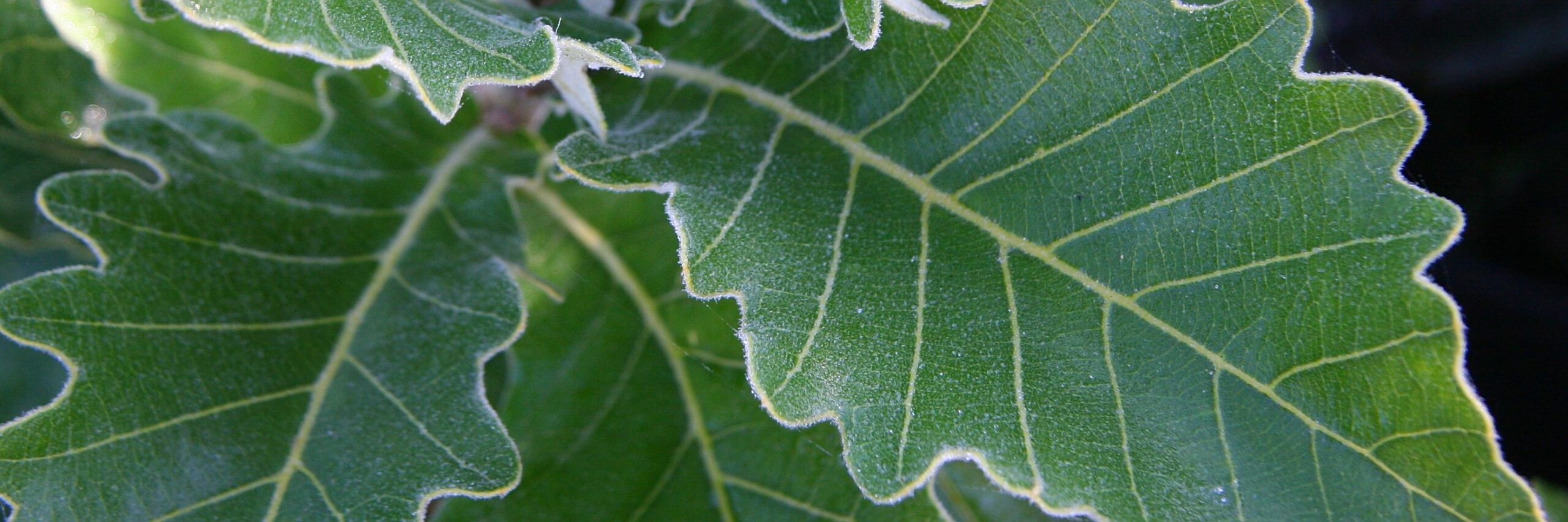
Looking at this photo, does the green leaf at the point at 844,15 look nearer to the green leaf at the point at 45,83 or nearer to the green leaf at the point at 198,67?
the green leaf at the point at 198,67

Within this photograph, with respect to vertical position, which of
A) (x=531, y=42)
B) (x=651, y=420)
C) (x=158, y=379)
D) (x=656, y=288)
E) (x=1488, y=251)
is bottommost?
(x=158, y=379)

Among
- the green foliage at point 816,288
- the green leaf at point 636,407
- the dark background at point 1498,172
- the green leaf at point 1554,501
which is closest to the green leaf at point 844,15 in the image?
the green foliage at point 816,288

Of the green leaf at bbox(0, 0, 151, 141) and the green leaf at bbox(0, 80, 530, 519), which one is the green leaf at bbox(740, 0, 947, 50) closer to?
the green leaf at bbox(0, 80, 530, 519)

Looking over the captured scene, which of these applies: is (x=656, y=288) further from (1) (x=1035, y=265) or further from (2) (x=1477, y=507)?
(2) (x=1477, y=507)

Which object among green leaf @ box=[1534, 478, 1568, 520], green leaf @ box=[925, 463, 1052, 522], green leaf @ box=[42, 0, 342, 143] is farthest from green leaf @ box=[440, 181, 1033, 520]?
green leaf @ box=[1534, 478, 1568, 520]

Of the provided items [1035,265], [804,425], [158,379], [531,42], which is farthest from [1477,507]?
[158,379]

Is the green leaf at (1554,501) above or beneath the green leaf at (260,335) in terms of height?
above
